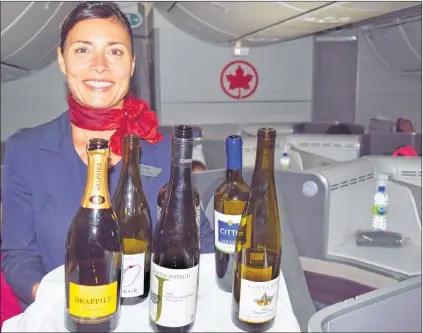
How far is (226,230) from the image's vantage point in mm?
747

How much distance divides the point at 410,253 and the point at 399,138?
208 cm

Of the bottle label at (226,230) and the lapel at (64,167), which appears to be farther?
the lapel at (64,167)

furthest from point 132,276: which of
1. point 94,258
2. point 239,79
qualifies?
point 239,79

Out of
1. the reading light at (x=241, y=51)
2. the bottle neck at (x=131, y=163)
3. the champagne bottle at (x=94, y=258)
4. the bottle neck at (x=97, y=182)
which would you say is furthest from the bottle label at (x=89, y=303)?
the reading light at (x=241, y=51)

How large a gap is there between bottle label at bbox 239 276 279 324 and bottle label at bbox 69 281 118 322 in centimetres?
18

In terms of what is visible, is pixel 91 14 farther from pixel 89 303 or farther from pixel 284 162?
pixel 284 162

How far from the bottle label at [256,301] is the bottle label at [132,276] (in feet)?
0.52

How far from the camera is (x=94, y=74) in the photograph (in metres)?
0.79

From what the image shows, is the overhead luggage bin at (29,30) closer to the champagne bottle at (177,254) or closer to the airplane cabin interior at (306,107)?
the airplane cabin interior at (306,107)

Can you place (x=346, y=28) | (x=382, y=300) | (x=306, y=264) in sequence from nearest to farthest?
1. (x=382, y=300)
2. (x=306, y=264)
3. (x=346, y=28)

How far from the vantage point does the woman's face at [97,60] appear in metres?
0.78

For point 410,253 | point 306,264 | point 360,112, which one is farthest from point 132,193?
point 360,112

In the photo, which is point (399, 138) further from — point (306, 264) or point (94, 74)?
point (94, 74)

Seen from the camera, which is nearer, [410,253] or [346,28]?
[410,253]
